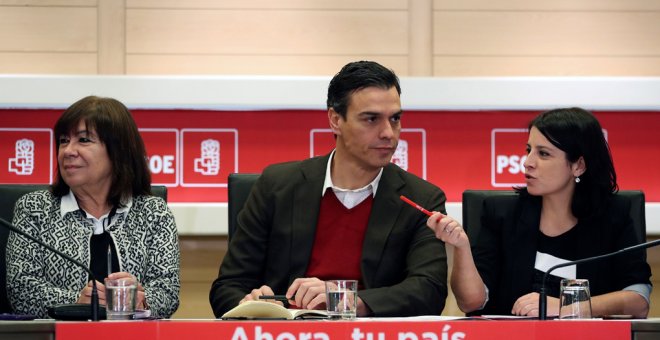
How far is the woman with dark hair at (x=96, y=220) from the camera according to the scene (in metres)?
2.65

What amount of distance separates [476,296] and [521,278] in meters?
0.26

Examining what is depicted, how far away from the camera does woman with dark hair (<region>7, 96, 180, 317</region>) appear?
2.65 meters

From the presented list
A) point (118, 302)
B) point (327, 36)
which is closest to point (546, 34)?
point (327, 36)

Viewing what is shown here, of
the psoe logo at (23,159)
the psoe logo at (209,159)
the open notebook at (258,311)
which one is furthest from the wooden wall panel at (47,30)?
the open notebook at (258,311)

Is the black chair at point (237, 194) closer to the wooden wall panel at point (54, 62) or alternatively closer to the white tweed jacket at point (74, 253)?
the white tweed jacket at point (74, 253)

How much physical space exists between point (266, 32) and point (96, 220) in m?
1.19

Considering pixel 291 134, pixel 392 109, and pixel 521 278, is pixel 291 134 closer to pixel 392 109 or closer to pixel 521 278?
pixel 392 109

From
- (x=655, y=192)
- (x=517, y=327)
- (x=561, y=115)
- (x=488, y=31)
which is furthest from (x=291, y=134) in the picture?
(x=517, y=327)

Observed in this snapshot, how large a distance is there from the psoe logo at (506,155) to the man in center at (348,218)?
3.12 feet

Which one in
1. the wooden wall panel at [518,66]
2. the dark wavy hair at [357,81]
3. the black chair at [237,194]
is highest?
the wooden wall panel at [518,66]

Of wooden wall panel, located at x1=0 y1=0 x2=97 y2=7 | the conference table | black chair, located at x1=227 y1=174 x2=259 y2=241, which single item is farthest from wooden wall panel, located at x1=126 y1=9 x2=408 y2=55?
the conference table

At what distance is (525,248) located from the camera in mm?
2746

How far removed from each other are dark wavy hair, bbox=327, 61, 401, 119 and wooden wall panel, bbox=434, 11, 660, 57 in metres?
1.03

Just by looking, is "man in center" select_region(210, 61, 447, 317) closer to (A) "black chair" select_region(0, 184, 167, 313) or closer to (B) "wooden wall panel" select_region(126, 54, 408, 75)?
(A) "black chair" select_region(0, 184, 167, 313)
